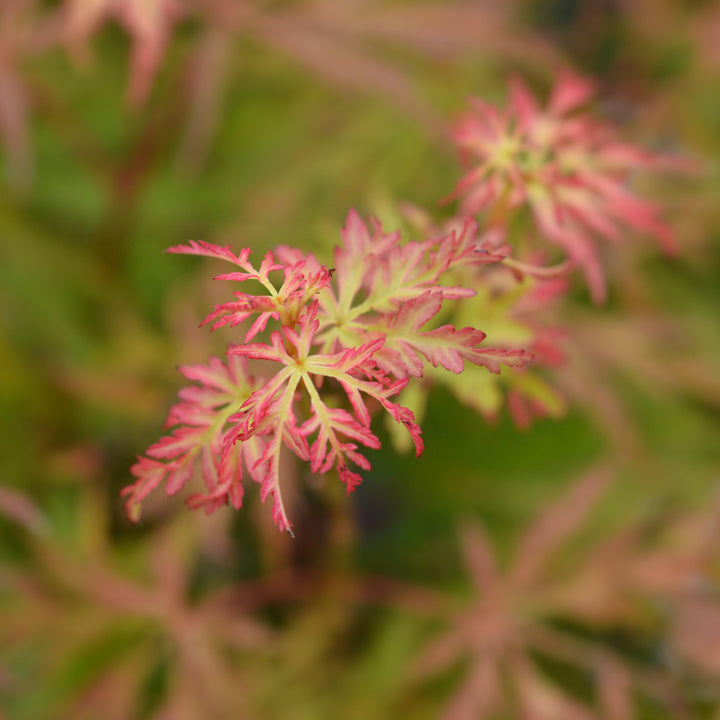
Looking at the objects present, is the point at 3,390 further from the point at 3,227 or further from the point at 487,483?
the point at 487,483

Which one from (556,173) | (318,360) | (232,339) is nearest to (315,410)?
(318,360)

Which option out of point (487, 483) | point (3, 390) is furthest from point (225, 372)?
point (487, 483)

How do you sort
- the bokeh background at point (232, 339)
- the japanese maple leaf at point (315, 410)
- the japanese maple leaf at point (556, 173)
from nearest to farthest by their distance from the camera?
the japanese maple leaf at point (315, 410) < the japanese maple leaf at point (556, 173) < the bokeh background at point (232, 339)

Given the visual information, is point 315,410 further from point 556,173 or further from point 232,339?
point 232,339

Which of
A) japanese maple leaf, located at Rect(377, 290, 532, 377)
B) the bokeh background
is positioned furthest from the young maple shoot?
the bokeh background

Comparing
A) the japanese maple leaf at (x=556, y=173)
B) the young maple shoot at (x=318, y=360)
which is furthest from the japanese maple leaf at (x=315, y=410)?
the japanese maple leaf at (x=556, y=173)

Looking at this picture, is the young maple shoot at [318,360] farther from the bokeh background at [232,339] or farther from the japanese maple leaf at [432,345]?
the bokeh background at [232,339]
